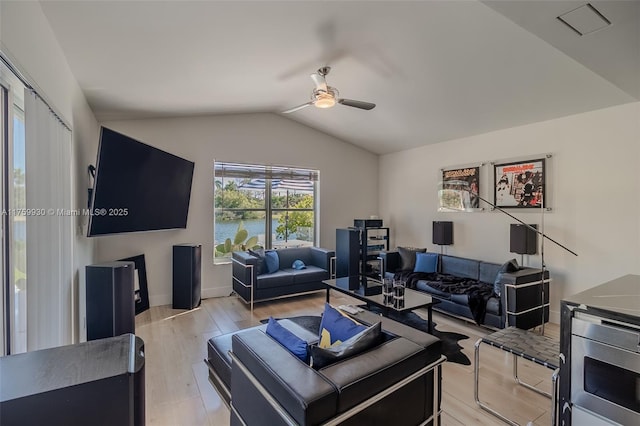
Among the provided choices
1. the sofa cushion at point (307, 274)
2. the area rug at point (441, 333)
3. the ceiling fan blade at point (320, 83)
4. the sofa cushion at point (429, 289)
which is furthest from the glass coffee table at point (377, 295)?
the ceiling fan blade at point (320, 83)

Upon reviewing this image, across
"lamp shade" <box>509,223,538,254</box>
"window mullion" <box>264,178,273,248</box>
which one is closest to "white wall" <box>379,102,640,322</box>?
"lamp shade" <box>509,223,538,254</box>

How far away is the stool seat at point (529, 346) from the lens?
6.44ft

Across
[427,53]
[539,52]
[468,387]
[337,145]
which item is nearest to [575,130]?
[539,52]

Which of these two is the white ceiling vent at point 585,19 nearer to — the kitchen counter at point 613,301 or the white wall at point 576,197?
the kitchen counter at point 613,301

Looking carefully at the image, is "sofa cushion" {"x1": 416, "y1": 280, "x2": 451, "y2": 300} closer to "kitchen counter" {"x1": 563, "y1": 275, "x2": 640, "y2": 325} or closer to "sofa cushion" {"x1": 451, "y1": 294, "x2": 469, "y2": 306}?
"sofa cushion" {"x1": 451, "y1": 294, "x2": 469, "y2": 306}

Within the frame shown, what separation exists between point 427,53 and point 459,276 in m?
3.20

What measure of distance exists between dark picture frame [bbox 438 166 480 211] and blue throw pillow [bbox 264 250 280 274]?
2.95 metres

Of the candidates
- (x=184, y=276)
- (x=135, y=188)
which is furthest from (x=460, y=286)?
(x=135, y=188)

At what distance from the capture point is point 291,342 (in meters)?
1.58

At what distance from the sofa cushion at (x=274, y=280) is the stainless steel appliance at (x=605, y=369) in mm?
3517

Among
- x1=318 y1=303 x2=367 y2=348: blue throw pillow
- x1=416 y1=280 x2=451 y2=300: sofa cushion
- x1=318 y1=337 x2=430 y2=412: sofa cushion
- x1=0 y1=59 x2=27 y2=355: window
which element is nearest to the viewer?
x1=318 y1=337 x2=430 y2=412: sofa cushion

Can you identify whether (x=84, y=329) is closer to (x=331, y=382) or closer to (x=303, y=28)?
(x=331, y=382)

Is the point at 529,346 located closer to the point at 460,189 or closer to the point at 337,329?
the point at 337,329

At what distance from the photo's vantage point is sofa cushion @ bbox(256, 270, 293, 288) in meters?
4.42
